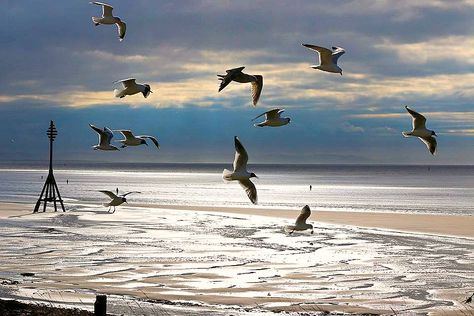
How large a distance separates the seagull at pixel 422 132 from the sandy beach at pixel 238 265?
7.55 metres

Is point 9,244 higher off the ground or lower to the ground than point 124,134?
lower

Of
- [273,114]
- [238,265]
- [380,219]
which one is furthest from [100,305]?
[380,219]

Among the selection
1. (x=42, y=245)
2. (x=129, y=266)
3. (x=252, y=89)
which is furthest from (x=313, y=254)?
(x=252, y=89)

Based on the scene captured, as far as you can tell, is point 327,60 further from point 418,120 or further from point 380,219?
point 380,219

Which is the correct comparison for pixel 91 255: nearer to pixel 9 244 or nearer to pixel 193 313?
pixel 9 244

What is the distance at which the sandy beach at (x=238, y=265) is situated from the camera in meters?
23.4

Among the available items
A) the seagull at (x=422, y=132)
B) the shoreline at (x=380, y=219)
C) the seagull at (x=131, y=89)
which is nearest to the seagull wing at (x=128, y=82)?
the seagull at (x=131, y=89)

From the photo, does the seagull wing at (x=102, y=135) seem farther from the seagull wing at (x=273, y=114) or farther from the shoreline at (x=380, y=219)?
the shoreline at (x=380, y=219)

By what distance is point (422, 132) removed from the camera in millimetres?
16219

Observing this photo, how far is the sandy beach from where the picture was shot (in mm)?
23359

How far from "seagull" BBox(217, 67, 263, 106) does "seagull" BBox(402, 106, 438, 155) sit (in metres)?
3.38

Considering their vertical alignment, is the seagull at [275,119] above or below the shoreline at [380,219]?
above

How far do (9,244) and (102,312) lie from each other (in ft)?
74.5

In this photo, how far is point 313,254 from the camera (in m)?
34.5
